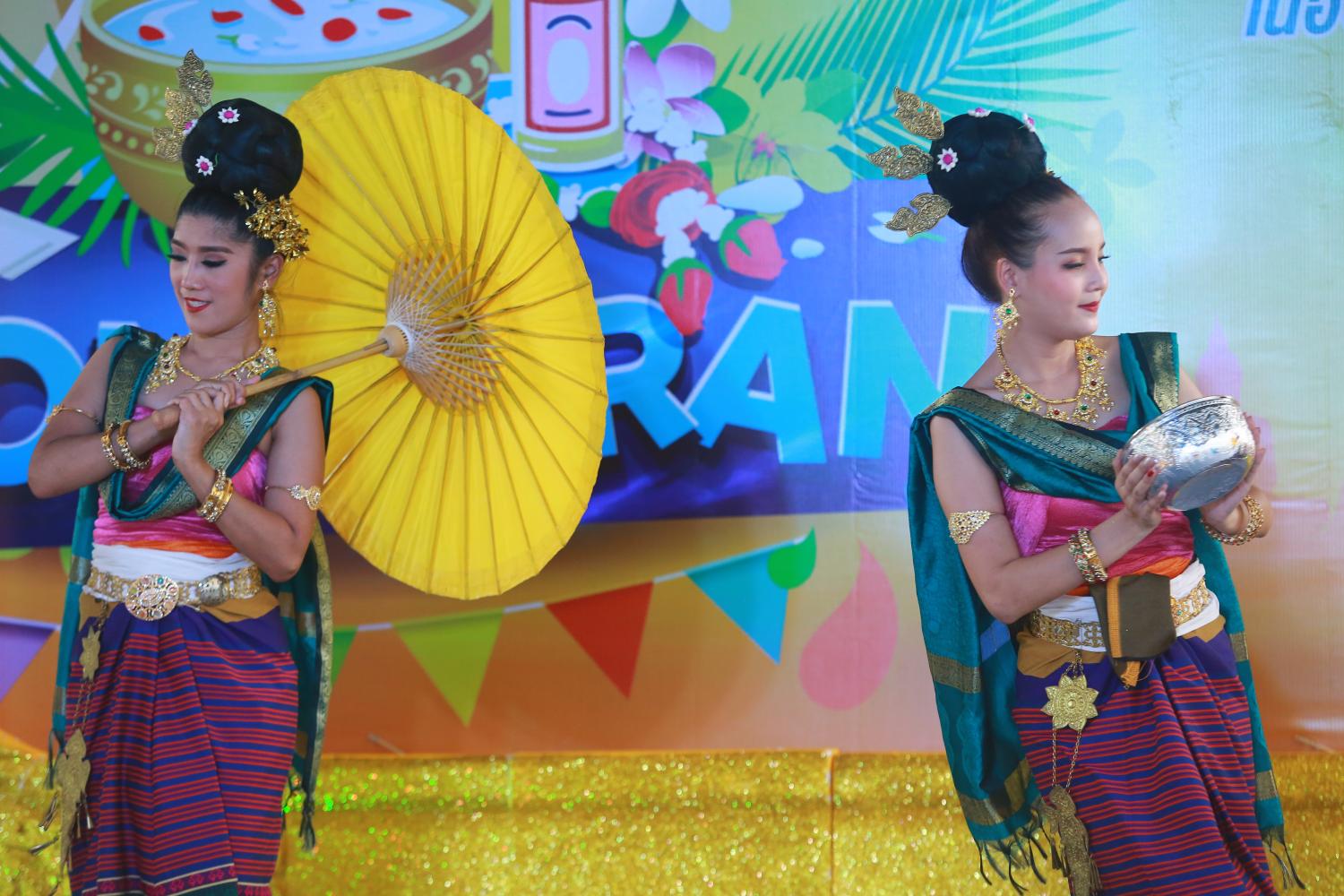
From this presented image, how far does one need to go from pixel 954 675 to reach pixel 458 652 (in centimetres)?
164

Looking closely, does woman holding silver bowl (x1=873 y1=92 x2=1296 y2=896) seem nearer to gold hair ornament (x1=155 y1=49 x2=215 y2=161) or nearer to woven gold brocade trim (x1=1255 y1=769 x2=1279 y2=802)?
woven gold brocade trim (x1=1255 y1=769 x2=1279 y2=802)

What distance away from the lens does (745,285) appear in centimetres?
372

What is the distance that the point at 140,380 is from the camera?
2.74 meters

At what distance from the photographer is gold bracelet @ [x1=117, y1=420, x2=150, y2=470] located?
8.42 feet

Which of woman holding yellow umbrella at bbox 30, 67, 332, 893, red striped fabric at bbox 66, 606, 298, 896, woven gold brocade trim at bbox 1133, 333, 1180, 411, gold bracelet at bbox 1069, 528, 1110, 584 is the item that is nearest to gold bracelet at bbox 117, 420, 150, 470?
woman holding yellow umbrella at bbox 30, 67, 332, 893

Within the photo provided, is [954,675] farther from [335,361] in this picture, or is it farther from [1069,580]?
[335,361]

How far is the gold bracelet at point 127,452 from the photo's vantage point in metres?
2.57

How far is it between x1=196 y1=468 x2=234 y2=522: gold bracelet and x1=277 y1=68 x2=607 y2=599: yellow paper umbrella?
45 cm

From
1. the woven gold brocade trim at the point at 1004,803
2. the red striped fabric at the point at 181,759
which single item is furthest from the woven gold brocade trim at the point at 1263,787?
the red striped fabric at the point at 181,759

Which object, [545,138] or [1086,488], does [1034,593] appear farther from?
[545,138]

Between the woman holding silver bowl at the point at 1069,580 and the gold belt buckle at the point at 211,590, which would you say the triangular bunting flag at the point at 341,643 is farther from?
the woman holding silver bowl at the point at 1069,580

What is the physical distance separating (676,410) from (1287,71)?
1.79 m

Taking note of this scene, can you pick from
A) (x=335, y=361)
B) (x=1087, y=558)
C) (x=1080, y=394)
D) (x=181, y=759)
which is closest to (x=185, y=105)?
(x=335, y=361)

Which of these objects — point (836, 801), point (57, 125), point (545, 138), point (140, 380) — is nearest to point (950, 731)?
point (836, 801)
